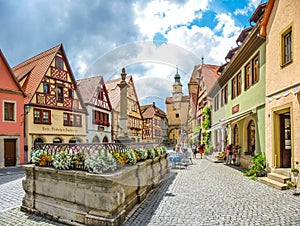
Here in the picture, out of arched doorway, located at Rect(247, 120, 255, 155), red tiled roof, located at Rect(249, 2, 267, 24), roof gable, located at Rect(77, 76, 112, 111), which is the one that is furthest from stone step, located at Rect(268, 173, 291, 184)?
roof gable, located at Rect(77, 76, 112, 111)

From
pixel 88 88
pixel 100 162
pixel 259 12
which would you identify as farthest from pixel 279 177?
pixel 88 88

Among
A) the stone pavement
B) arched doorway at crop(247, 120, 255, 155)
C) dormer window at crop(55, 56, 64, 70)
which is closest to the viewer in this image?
the stone pavement

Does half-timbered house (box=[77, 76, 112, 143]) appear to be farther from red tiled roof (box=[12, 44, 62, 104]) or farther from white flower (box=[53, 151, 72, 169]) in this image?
white flower (box=[53, 151, 72, 169])

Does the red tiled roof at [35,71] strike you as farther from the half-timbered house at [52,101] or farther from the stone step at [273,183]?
the stone step at [273,183]

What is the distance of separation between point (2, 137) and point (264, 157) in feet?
50.0

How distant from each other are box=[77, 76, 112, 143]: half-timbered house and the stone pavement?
1608cm

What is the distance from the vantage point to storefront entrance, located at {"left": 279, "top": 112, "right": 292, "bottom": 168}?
8.93 m

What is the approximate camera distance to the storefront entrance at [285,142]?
29.3 ft

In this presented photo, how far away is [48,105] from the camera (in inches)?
766

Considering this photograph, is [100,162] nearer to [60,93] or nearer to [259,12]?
[259,12]

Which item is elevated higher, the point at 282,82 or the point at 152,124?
the point at 282,82

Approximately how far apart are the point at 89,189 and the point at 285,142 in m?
7.56

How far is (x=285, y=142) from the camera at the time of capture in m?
9.09

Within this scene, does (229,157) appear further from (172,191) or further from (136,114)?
(136,114)
